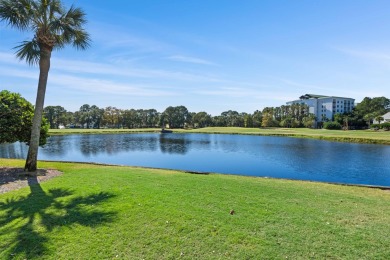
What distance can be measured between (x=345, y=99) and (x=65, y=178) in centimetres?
14351

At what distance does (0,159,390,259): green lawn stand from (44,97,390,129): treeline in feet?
325

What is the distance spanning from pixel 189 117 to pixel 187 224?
123 meters

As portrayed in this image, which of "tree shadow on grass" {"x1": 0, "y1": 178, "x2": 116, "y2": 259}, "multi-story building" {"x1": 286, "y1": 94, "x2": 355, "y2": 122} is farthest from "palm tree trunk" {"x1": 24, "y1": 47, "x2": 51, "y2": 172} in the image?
"multi-story building" {"x1": 286, "y1": 94, "x2": 355, "y2": 122}

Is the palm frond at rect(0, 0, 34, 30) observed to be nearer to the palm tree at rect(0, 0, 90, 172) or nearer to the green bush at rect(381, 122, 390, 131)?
the palm tree at rect(0, 0, 90, 172)

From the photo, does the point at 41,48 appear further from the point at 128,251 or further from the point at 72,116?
the point at 72,116

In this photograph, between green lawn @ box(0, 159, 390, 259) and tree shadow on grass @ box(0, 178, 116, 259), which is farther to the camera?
tree shadow on grass @ box(0, 178, 116, 259)

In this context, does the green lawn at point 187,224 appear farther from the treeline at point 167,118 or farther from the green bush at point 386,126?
the treeline at point 167,118

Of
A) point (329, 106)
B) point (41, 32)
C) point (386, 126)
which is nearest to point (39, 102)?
point (41, 32)

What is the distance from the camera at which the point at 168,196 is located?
7.62 meters

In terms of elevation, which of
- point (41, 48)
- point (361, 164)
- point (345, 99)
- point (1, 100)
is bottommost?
point (361, 164)

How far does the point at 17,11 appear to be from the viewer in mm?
11391

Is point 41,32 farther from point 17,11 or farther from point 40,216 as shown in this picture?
point 40,216

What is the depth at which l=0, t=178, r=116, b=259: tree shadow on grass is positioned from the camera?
187 inches

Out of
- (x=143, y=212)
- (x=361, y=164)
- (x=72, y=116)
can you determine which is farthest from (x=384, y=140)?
(x=72, y=116)
